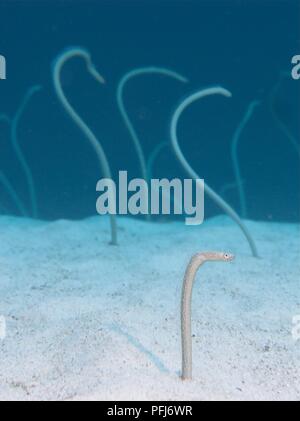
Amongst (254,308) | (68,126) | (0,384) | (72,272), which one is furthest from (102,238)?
(68,126)

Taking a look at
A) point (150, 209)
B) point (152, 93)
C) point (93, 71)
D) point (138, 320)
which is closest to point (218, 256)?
point (138, 320)

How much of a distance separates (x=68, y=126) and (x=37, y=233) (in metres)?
5.14

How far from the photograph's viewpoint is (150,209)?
615 cm

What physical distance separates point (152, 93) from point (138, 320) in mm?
7041

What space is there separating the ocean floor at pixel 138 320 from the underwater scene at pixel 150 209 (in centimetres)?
1

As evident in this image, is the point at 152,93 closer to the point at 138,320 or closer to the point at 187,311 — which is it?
the point at 138,320

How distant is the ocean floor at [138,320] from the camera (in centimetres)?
180

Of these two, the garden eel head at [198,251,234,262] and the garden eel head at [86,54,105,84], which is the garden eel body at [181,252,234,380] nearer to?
the garden eel head at [198,251,234,262]

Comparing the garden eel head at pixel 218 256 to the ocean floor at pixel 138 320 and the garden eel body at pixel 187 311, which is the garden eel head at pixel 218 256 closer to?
the garden eel body at pixel 187 311

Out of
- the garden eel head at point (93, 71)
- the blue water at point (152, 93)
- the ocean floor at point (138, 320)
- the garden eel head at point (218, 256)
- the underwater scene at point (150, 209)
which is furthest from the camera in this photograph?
the blue water at point (152, 93)

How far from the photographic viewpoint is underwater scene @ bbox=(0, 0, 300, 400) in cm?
196

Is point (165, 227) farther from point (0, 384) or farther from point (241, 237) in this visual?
point (0, 384)

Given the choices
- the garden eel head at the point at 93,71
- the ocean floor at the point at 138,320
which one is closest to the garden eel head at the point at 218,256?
the ocean floor at the point at 138,320

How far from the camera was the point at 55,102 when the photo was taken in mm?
9141
